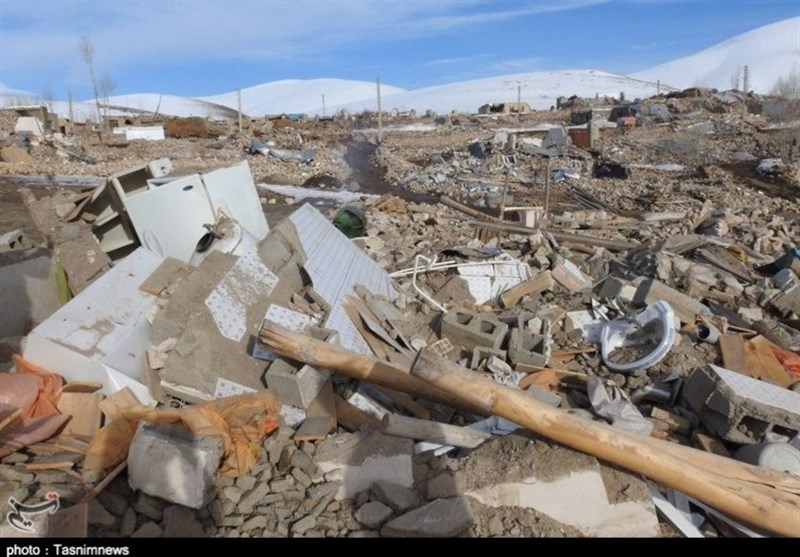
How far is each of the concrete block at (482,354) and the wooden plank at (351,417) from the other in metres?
1.48

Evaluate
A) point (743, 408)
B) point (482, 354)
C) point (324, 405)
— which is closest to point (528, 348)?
point (482, 354)

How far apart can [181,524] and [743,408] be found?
11.5 feet

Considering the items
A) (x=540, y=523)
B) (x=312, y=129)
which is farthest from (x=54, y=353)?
(x=312, y=129)

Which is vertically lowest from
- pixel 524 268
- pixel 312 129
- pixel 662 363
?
pixel 662 363

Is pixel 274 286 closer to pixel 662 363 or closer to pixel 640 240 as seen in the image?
pixel 662 363

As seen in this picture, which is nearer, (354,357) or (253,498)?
(253,498)

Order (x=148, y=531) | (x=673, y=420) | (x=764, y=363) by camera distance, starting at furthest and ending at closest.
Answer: (x=764, y=363) < (x=673, y=420) < (x=148, y=531)

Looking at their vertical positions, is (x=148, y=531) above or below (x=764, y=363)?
above

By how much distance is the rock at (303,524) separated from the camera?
2693 millimetres

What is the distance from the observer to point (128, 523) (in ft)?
8.66

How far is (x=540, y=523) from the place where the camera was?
2.81 m

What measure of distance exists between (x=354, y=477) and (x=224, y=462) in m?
0.71

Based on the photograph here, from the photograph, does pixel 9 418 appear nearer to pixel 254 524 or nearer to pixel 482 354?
pixel 254 524

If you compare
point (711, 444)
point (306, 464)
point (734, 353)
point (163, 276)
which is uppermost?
point (163, 276)
